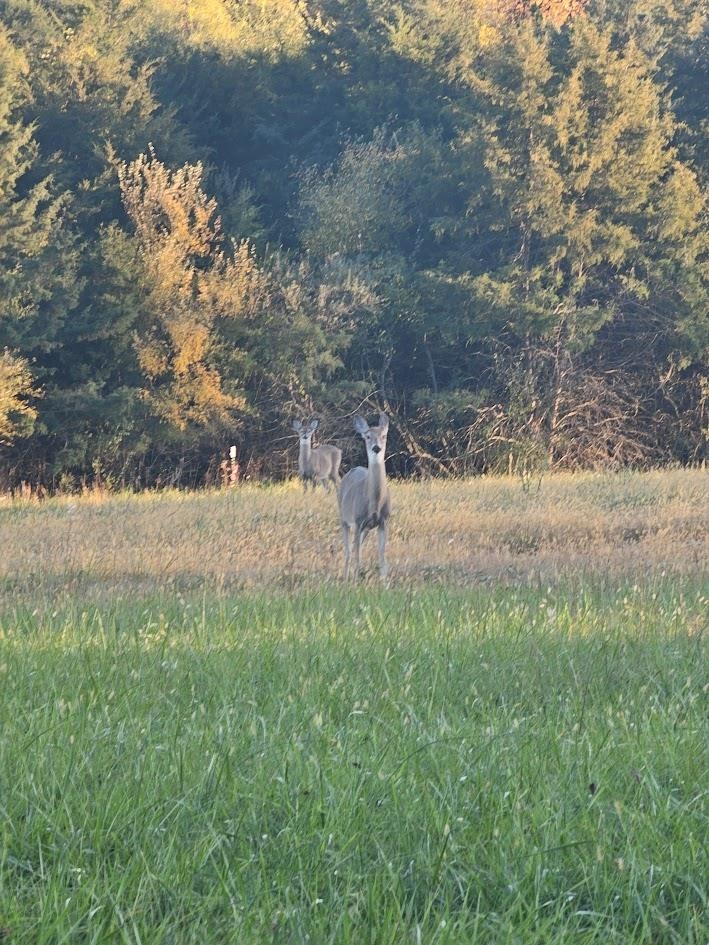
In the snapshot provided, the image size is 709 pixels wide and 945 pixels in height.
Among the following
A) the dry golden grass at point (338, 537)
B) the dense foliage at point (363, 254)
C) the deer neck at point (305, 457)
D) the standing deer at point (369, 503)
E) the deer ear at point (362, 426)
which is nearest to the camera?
the dry golden grass at point (338, 537)

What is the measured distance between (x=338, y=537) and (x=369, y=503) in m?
2.48

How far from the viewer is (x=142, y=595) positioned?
32.8ft

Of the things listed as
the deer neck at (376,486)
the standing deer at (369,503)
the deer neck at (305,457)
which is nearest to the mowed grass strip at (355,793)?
the standing deer at (369,503)

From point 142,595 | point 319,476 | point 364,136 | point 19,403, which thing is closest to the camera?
point 142,595

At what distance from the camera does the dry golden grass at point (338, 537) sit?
11203 mm

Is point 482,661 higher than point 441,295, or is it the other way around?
point 441,295

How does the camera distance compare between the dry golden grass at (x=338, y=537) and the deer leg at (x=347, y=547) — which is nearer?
the dry golden grass at (x=338, y=537)

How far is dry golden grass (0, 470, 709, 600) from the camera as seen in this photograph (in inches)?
441

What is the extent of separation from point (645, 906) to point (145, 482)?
26.2 m

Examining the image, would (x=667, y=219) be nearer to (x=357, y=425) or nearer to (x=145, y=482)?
(x=145, y=482)

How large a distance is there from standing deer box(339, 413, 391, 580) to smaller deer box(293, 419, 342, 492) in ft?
34.0

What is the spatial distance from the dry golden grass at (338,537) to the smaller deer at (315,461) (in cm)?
235

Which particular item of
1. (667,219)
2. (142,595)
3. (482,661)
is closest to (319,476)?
(667,219)

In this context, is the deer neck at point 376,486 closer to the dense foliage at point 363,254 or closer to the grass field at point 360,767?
the grass field at point 360,767
